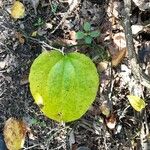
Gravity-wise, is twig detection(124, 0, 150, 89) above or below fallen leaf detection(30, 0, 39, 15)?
below

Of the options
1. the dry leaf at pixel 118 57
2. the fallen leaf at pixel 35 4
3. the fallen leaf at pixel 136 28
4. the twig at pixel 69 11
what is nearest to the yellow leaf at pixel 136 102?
the dry leaf at pixel 118 57

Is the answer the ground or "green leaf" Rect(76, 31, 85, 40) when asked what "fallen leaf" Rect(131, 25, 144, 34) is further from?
"green leaf" Rect(76, 31, 85, 40)

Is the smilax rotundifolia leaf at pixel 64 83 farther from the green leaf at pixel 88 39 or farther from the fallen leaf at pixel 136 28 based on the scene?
the fallen leaf at pixel 136 28

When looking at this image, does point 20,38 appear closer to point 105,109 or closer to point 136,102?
point 105,109

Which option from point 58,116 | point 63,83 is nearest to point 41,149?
point 58,116

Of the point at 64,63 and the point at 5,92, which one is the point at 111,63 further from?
the point at 5,92

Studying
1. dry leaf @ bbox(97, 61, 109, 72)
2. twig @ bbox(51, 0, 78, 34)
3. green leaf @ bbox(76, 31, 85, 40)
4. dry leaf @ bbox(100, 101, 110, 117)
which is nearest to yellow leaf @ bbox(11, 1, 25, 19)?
twig @ bbox(51, 0, 78, 34)

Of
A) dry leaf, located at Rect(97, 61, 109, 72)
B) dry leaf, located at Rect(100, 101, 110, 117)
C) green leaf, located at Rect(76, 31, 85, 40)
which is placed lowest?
dry leaf, located at Rect(100, 101, 110, 117)

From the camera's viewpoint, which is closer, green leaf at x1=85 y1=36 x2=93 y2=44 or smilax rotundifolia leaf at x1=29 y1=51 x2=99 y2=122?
smilax rotundifolia leaf at x1=29 y1=51 x2=99 y2=122
